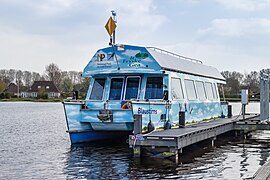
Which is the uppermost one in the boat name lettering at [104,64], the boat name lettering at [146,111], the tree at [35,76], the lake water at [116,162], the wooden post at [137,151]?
the tree at [35,76]

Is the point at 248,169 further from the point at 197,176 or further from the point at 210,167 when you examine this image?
the point at 197,176

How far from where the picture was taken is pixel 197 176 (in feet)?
40.3

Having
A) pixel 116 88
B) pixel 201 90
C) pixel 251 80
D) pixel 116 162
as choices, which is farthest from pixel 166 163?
pixel 251 80

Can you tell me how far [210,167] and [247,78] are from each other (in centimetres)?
7710

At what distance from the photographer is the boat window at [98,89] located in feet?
60.4

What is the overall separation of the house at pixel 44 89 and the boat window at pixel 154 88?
299 ft

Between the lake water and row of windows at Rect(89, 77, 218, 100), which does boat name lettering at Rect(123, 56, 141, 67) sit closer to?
row of windows at Rect(89, 77, 218, 100)

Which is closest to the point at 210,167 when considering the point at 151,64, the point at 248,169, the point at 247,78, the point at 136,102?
the point at 248,169

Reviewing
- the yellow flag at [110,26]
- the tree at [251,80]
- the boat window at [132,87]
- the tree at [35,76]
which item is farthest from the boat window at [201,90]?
the tree at [35,76]

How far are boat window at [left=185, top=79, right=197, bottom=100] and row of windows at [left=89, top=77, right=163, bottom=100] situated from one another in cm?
276

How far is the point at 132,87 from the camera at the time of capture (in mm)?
18016

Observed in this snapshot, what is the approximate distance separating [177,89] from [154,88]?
139cm

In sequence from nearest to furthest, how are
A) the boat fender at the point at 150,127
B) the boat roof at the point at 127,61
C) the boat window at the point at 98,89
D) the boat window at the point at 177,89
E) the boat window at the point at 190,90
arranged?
1. the boat fender at the point at 150,127
2. the boat roof at the point at 127,61
3. the boat window at the point at 177,89
4. the boat window at the point at 98,89
5. the boat window at the point at 190,90

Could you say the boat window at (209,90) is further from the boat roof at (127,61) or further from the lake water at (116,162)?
the boat roof at (127,61)
